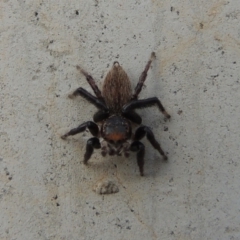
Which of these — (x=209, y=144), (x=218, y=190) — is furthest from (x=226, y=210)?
(x=209, y=144)

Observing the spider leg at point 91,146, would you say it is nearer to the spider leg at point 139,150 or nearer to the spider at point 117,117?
the spider at point 117,117

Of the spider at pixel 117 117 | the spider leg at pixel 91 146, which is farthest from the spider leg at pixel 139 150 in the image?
the spider leg at pixel 91 146

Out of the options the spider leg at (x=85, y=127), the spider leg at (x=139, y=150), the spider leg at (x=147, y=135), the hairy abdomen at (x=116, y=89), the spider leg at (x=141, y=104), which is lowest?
the spider leg at (x=139, y=150)

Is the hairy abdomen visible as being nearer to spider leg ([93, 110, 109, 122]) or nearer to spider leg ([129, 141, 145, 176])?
spider leg ([93, 110, 109, 122])

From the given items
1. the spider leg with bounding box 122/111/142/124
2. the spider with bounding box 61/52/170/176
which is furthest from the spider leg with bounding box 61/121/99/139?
the spider leg with bounding box 122/111/142/124

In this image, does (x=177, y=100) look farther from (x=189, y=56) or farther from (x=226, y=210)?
(x=226, y=210)

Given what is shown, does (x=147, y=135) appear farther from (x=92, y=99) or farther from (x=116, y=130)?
(x=92, y=99)
